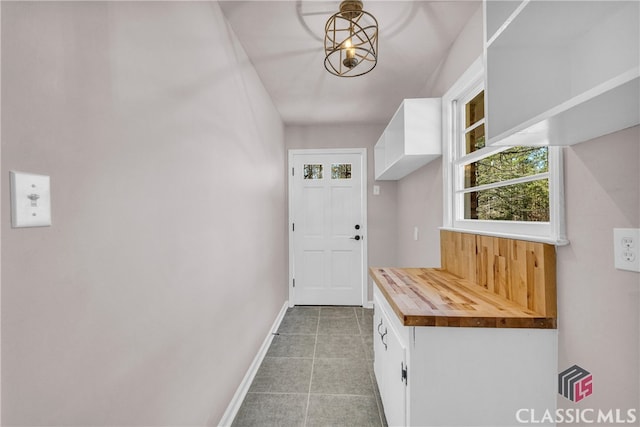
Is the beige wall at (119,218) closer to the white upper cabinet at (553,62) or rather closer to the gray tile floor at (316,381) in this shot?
the gray tile floor at (316,381)

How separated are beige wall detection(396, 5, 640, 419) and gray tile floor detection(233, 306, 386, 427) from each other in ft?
4.06

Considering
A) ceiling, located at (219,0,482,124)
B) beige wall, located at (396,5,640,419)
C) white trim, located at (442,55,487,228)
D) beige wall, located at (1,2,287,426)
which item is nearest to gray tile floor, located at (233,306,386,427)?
beige wall, located at (1,2,287,426)

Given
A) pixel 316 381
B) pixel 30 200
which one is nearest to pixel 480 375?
pixel 316 381

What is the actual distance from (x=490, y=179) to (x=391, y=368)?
3.82ft

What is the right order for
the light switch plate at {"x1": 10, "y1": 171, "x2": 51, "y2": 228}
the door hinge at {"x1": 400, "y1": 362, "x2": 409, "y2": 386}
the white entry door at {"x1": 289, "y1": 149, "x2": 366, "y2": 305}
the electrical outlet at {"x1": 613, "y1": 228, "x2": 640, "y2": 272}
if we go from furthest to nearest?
the white entry door at {"x1": 289, "y1": 149, "x2": 366, "y2": 305} < the door hinge at {"x1": 400, "y1": 362, "x2": 409, "y2": 386} < the electrical outlet at {"x1": 613, "y1": 228, "x2": 640, "y2": 272} < the light switch plate at {"x1": 10, "y1": 171, "x2": 51, "y2": 228}

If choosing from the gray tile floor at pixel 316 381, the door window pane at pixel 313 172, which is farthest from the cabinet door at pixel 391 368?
the door window pane at pixel 313 172

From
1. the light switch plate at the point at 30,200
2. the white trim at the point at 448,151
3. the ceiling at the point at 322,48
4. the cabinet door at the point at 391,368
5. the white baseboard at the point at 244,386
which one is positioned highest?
the ceiling at the point at 322,48

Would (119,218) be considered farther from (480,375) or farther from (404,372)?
(480,375)

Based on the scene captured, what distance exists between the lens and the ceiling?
67.6 inches

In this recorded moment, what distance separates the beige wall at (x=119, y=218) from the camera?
0.64m

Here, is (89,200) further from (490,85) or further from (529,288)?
(529,288)

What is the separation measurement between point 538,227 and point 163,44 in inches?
67.9

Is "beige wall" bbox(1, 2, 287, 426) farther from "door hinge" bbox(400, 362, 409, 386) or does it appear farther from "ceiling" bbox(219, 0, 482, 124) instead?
"door hinge" bbox(400, 362, 409, 386)

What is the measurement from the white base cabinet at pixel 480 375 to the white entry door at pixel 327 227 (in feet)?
9.07
